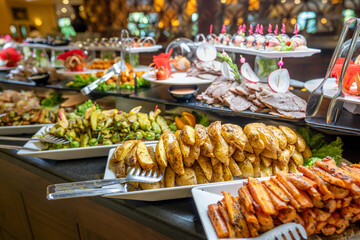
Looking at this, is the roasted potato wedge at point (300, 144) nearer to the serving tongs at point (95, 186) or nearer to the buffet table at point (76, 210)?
the buffet table at point (76, 210)

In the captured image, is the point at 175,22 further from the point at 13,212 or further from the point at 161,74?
the point at 13,212

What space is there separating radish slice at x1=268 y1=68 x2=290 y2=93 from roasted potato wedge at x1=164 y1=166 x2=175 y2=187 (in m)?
1.04

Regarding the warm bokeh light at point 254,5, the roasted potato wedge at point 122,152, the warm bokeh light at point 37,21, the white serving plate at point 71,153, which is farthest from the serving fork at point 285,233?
the warm bokeh light at point 37,21

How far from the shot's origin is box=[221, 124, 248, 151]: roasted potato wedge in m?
1.47

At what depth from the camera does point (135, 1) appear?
7.80 m

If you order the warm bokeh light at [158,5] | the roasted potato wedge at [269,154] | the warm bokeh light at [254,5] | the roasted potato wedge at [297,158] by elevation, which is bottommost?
the roasted potato wedge at [297,158]

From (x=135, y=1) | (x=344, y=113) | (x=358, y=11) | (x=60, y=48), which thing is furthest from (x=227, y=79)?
(x=135, y=1)

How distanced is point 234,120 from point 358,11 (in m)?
4.83

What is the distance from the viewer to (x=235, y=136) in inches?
58.3

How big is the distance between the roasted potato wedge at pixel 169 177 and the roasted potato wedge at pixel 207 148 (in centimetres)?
23

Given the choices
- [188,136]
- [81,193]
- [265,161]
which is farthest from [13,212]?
[265,161]

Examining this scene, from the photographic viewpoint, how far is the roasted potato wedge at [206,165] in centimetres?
149

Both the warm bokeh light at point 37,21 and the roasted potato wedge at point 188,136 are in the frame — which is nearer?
the roasted potato wedge at point 188,136

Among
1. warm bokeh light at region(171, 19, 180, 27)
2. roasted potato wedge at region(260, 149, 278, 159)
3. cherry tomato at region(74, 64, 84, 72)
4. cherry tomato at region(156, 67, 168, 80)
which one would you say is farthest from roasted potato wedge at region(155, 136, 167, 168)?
warm bokeh light at region(171, 19, 180, 27)
